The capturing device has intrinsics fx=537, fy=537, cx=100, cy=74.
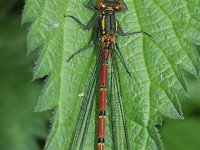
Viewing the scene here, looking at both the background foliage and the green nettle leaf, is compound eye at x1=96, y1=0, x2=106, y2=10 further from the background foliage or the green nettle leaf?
the background foliage

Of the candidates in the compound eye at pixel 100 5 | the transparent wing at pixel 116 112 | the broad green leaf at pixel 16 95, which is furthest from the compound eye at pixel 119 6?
the broad green leaf at pixel 16 95

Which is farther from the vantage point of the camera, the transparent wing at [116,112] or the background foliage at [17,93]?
the background foliage at [17,93]

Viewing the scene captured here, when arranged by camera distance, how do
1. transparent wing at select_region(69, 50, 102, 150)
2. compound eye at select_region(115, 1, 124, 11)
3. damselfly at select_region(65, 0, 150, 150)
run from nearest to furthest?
1. transparent wing at select_region(69, 50, 102, 150)
2. damselfly at select_region(65, 0, 150, 150)
3. compound eye at select_region(115, 1, 124, 11)

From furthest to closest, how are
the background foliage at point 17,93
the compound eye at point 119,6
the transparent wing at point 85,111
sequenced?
the background foliage at point 17,93
the compound eye at point 119,6
the transparent wing at point 85,111

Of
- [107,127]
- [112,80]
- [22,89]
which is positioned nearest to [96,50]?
[112,80]

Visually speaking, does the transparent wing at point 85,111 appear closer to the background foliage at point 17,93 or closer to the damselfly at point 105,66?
the damselfly at point 105,66

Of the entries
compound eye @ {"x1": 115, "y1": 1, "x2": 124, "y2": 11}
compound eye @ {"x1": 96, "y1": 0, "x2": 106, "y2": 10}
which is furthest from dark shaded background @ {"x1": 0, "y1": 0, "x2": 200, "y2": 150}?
compound eye @ {"x1": 115, "y1": 1, "x2": 124, "y2": 11}

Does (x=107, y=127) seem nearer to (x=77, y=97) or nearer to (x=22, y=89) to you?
(x=77, y=97)

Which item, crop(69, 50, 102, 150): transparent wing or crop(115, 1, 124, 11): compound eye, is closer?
crop(69, 50, 102, 150): transparent wing
